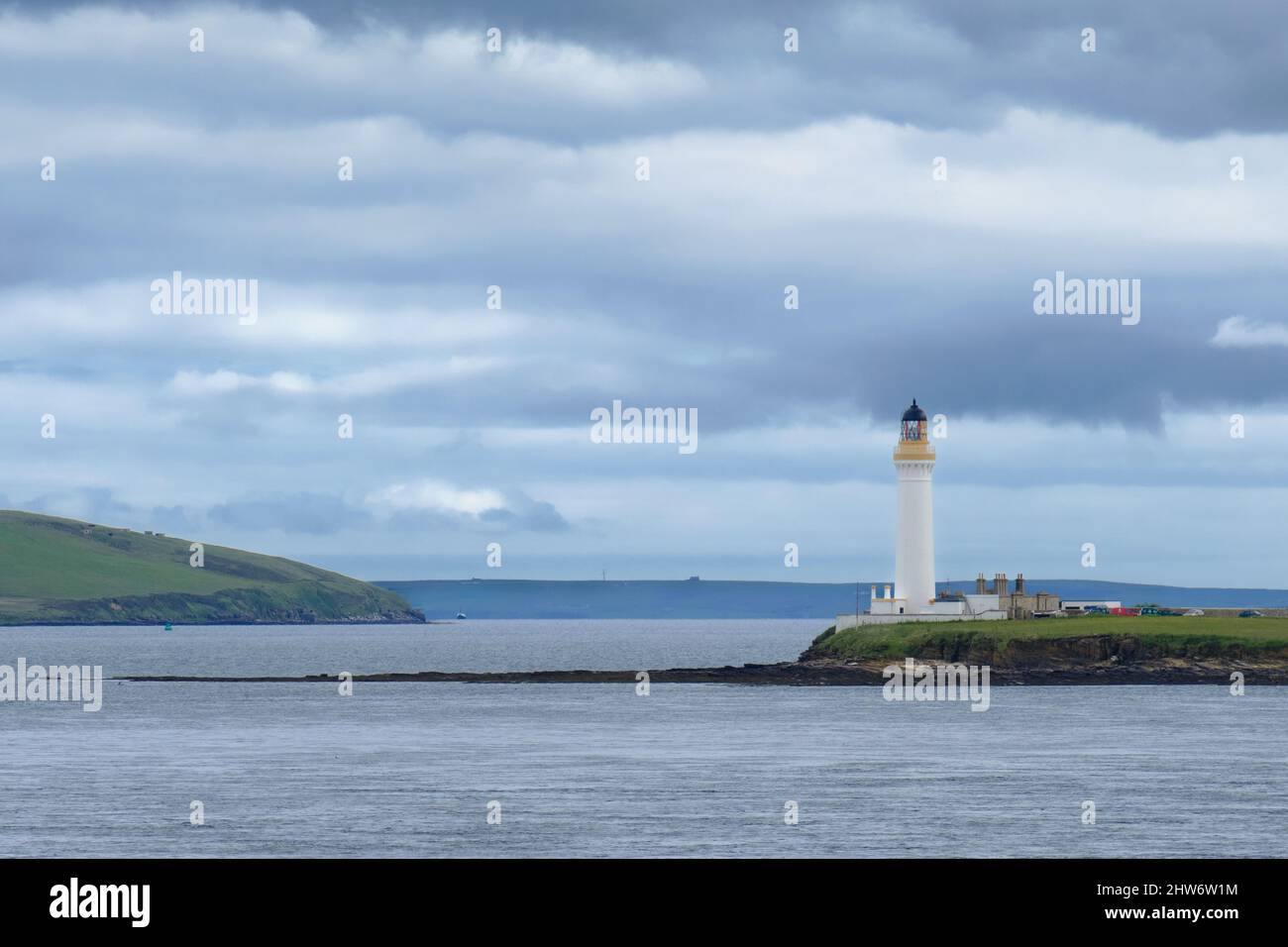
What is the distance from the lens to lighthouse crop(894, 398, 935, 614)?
391 ft

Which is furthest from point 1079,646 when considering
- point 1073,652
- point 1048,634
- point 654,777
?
point 654,777

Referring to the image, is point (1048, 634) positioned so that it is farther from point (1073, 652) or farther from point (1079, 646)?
point (1079, 646)

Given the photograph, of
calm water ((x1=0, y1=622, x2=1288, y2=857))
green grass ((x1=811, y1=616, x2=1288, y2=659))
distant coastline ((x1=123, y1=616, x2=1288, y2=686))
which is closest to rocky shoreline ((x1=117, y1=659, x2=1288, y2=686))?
distant coastline ((x1=123, y1=616, x2=1288, y2=686))

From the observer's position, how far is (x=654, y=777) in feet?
203

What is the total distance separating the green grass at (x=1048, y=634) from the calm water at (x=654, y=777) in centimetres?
677

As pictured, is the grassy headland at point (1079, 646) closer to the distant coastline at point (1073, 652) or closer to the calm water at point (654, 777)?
the distant coastline at point (1073, 652)

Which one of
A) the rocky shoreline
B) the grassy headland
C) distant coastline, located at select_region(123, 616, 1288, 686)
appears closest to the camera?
the rocky shoreline

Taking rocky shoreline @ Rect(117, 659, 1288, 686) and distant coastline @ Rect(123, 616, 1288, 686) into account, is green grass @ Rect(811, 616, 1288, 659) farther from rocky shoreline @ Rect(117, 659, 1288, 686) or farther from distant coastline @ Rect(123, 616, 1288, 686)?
rocky shoreline @ Rect(117, 659, 1288, 686)

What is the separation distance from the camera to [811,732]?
270ft

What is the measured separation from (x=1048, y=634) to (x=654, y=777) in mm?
63249

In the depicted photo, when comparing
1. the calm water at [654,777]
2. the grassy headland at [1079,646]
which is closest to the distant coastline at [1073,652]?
the grassy headland at [1079,646]

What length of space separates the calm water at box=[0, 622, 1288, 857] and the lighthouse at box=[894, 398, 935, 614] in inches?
514

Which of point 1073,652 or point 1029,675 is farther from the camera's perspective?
point 1073,652
